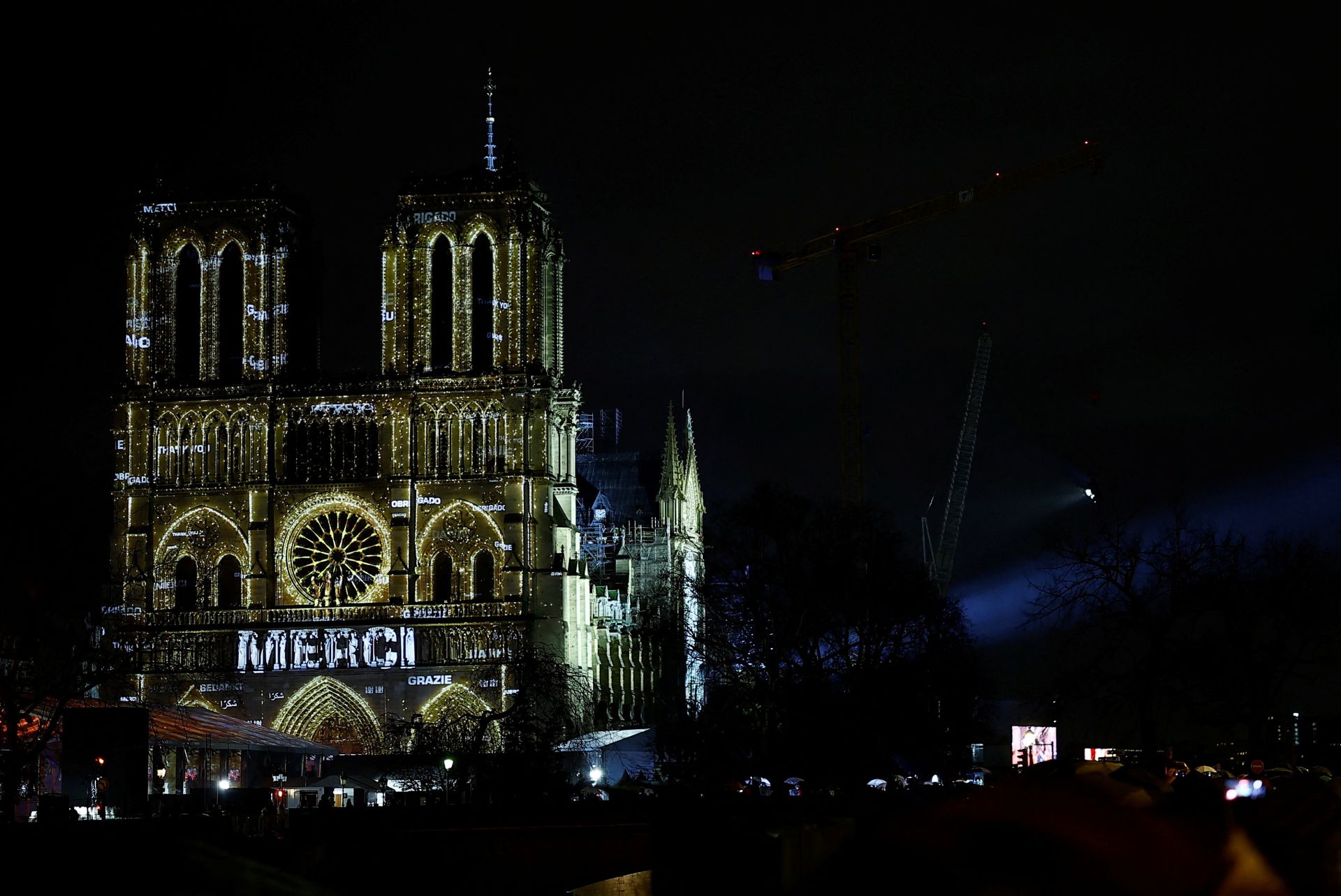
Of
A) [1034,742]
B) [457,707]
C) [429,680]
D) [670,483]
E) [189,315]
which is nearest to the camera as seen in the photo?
[1034,742]

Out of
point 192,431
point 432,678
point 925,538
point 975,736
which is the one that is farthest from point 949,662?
point 925,538

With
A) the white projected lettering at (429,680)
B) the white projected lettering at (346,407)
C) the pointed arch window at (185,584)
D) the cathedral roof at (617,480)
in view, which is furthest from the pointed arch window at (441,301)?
the cathedral roof at (617,480)

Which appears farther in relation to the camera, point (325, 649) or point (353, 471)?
point (353, 471)

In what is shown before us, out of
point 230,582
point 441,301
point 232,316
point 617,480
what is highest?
point 232,316

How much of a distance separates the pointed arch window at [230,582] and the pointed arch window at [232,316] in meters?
10.2

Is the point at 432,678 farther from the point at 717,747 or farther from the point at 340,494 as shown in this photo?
the point at 717,747

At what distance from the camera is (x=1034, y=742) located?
239ft

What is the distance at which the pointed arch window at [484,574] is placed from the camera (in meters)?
107

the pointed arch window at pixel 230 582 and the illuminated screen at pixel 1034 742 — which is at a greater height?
the pointed arch window at pixel 230 582

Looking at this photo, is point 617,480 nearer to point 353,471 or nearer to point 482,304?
point 353,471

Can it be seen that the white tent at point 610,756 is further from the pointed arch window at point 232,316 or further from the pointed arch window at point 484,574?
the pointed arch window at point 232,316

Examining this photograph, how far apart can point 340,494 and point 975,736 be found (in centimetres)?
3652

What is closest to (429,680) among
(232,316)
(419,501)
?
(419,501)

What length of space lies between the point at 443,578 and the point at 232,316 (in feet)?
63.4
